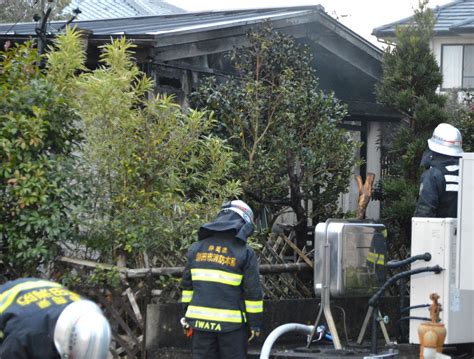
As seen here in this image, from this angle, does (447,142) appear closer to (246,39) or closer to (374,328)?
(374,328)

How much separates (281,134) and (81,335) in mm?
7455

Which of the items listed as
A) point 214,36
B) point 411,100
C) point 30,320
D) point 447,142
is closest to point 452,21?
Result: point 214,36

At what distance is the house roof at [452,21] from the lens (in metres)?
26.4

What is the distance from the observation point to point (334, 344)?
8.87m

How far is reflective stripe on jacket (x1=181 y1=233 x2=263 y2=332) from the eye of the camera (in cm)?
805

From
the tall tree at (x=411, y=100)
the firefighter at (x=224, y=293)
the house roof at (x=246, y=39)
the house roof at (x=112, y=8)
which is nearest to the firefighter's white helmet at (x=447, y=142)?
the firefighter at (x=224, y=293)

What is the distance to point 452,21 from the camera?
28219mm

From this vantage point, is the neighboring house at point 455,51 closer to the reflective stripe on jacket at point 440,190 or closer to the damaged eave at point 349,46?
the damaged eave at point 349,46

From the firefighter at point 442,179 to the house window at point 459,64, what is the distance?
20332 mm

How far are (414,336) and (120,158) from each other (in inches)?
132

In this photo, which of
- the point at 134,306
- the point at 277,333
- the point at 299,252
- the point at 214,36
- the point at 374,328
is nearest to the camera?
the point at 374,328

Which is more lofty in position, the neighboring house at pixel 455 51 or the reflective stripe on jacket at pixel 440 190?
the neighboring house at pixel 455 51

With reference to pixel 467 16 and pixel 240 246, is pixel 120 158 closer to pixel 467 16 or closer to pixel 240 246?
pixel 240 246

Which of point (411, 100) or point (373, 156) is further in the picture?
point (373, 156)
